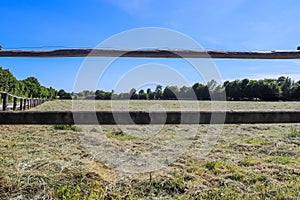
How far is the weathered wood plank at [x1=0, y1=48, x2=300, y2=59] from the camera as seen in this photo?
2.02 meters

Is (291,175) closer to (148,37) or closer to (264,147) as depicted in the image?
(264,147)

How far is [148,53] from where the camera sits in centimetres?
205

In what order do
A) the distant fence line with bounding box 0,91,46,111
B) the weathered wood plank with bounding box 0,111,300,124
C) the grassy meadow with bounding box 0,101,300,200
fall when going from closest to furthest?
1. the weathered wood plank with bounding box 0,111,300,124
2. the grassy meadow with bounding box 0,101,300,200
3. the distant fence line with bounding box 0,91,46,111

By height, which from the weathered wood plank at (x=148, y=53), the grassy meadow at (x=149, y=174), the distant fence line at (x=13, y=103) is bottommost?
the grassy meadow at (x=149, y=174)

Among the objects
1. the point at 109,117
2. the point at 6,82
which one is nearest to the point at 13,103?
the point at 109,117

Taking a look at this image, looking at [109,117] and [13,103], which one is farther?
[13,103]

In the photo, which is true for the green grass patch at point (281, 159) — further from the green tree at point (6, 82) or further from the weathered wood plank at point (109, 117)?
the green tree at point (6, 82)

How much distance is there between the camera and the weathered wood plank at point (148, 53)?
2.02 m

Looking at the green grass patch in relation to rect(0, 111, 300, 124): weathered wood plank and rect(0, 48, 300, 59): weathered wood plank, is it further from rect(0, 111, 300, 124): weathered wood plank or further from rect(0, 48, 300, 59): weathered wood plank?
rect(0, 111, 300, 124): weathered wood plank

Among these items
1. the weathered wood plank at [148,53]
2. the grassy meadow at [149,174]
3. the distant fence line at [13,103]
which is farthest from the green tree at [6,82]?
the weathered wood plank at [148,53]

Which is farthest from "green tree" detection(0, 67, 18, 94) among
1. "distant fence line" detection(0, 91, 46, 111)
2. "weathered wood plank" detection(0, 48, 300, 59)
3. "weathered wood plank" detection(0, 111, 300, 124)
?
"weathered wood plank" detection(0, 111, 300, 124)

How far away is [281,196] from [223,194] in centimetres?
49

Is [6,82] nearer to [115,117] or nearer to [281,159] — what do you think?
[281,159]

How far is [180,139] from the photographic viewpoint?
17.5 feet
